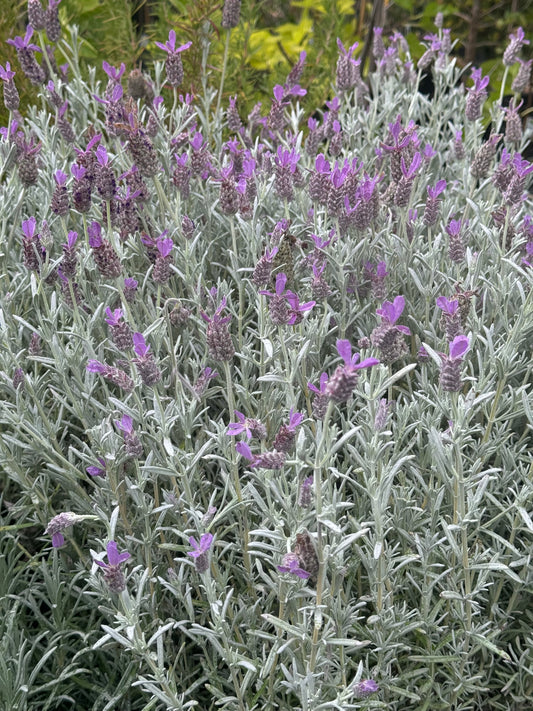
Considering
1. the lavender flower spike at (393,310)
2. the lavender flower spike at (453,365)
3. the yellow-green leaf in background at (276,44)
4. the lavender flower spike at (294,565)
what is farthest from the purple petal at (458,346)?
the yellow-green leaf in background at (276,44)

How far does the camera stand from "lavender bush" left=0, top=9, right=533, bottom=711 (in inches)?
51.6

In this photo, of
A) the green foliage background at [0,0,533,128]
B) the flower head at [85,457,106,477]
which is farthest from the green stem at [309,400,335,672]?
the green foliage background at [0,0,533,128]

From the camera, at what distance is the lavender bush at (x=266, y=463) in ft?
4.30

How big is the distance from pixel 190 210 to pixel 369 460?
1164mm

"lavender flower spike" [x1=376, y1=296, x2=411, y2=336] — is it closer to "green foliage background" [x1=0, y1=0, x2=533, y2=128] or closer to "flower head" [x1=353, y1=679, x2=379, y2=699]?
"flower head" [x1=353, y1=679, x2=379, y2=699]

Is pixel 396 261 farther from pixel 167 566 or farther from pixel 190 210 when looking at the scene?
pixel 167 566

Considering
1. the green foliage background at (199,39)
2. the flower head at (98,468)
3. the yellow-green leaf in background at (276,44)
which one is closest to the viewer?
the flower head at (98,468)

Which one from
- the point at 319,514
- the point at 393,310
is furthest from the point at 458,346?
the point at 319,514

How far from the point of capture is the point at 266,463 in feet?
3.79

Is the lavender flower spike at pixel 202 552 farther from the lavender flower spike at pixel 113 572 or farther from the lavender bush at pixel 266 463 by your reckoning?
the lavender flower spike at pixel 113 572

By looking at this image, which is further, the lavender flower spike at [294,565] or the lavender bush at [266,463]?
the lavender bush at [266,463]

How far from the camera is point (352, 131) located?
247 centimetres

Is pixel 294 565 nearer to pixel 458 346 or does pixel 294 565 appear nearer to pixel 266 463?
pixel 266 463

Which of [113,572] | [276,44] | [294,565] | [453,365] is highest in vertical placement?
[453,365]
